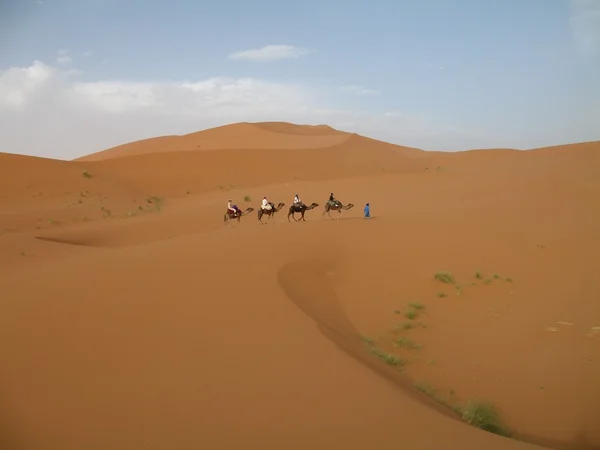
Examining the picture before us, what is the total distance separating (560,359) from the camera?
32.8 feet

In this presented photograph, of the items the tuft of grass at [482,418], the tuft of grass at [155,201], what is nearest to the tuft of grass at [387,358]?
the tuft of grass at [482,418]

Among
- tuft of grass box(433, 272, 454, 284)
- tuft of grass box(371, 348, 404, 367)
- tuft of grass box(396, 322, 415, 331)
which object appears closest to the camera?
tuft of grass box(371, 348, 404, 367)

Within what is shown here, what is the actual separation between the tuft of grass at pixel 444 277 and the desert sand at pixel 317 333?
9 cm

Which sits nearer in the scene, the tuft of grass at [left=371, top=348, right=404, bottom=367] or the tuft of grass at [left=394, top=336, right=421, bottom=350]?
the tuft of grass at [left=371, top=348, right=404, bottom=367]

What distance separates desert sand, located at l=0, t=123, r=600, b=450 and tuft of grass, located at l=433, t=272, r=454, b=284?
3.6 inches

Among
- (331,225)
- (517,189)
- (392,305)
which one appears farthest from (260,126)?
(392,305)

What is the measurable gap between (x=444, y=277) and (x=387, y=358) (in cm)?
440

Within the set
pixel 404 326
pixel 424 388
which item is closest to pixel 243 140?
pixel 404 326

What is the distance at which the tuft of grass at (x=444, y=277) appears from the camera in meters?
13.1

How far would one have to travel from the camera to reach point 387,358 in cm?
945

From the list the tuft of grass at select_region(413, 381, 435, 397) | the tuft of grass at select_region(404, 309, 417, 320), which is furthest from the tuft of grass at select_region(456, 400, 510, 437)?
the tuft of grass at select_region(404, 309, 417, 320)

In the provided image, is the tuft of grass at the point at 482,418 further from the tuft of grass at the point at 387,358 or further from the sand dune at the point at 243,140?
the sand dune at the point at 243,140

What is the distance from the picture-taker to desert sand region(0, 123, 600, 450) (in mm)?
5586

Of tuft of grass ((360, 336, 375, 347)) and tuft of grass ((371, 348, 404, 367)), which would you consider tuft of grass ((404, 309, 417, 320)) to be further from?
tuft of grass ((371, 348, 404, 367))
